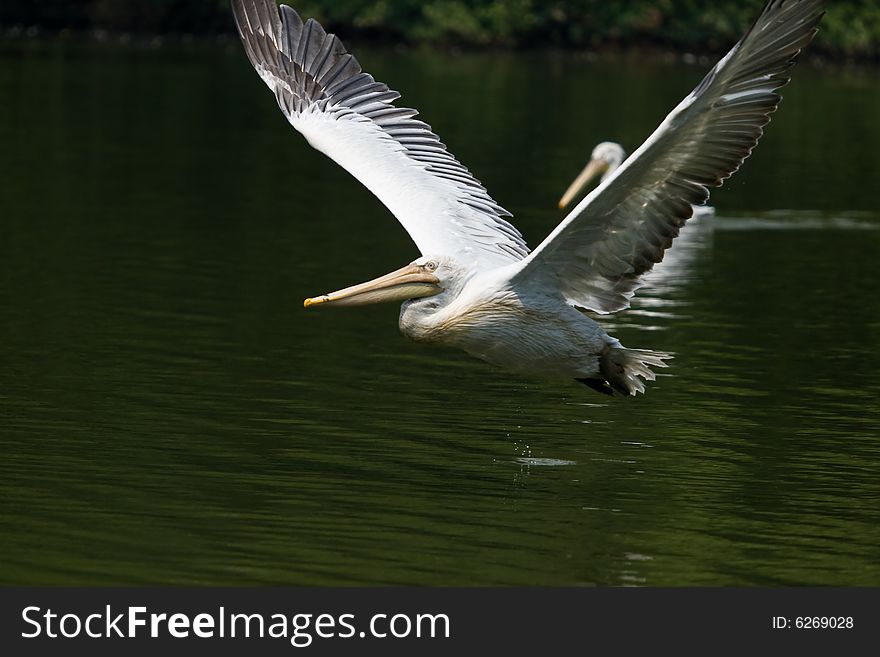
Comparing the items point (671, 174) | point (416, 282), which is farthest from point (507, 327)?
point (671, 174)

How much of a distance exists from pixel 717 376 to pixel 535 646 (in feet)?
15.7

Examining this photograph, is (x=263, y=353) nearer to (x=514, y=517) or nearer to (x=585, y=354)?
(x=585, y=354)

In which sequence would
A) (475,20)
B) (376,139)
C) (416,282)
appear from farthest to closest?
(475,20) → (376,139) → (416,282)

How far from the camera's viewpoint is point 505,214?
9.48 metres

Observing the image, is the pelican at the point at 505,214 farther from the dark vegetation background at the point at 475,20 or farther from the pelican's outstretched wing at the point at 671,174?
the dark vegetation background at the point at 475,20

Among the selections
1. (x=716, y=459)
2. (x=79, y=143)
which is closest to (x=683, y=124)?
(x=716, y=459)

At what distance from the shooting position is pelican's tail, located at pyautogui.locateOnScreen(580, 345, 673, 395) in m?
8.59

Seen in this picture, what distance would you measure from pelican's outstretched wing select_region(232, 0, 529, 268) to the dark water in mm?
977

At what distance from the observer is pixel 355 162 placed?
9508mm

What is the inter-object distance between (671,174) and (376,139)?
2.43m

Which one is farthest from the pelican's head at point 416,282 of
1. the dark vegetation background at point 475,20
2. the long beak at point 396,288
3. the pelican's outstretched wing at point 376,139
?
the dark vegetation background at point 475,20

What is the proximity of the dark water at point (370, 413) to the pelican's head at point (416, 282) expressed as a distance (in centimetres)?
73

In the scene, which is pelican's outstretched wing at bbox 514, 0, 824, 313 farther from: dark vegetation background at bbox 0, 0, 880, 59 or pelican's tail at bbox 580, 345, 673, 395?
dark vegetation background at bbox 0, 0, 880, 59

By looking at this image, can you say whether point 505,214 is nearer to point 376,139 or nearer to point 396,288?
point 376,139
